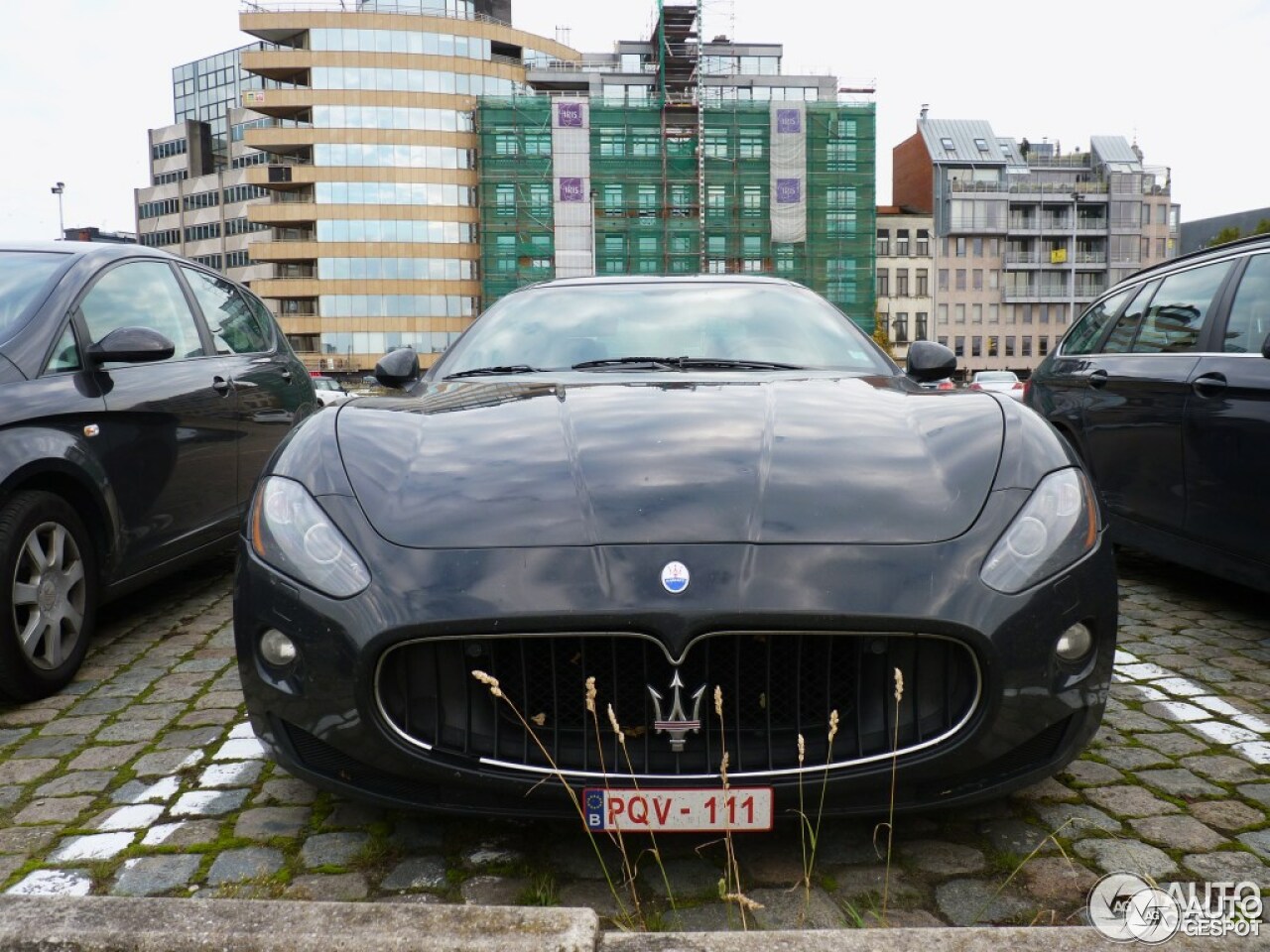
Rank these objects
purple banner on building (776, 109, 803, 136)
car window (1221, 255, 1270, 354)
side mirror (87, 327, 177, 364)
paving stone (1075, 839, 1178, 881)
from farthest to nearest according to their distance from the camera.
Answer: purple banner on building (776, 109, 803, 136) < car window (1221, 255, 1270, 354) < side mirror (87, 327, 177, 364) < paving stone (1075, 839, 1178, 881)

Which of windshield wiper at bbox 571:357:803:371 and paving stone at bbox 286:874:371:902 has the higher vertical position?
windshield wiper at bbox 571:357:803:371

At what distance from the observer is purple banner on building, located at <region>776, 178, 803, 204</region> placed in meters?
68.2

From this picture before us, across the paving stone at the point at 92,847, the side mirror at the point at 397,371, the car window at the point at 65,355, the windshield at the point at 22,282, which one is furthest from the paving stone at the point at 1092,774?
the windshield at the point at 22,282

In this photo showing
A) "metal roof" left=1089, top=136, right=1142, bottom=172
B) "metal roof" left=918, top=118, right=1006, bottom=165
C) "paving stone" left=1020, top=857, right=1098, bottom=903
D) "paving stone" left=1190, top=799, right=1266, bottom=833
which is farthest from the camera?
"metal roof" left=1089, top=136, right=1142, bottom=172

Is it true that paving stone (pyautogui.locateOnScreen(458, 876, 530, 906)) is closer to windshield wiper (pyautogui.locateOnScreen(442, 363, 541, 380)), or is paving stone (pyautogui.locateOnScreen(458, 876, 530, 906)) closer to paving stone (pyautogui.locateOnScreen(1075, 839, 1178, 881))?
paving stone (pyautogui.locateOnScreen(1075, 839, 1178, 881))

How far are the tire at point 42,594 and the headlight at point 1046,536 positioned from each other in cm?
276

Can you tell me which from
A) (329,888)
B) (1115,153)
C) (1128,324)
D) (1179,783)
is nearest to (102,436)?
(329,888)

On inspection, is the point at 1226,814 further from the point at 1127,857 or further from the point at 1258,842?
the point at 1127,857

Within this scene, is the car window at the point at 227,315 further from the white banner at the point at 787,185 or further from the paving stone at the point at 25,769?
the white banner at the point at 787,185

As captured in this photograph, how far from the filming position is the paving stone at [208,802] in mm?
2508

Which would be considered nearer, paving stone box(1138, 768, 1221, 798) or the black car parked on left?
paving stone box(1138, 768, 1221, 798)

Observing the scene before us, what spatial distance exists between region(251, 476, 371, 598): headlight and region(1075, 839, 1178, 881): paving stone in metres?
1.58

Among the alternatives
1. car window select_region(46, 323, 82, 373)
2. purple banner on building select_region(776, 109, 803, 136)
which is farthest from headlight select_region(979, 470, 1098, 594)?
purple banner on building select_region(776, 109, 803, 136)

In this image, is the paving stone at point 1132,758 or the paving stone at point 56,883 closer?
the paving stone at point 56,883
